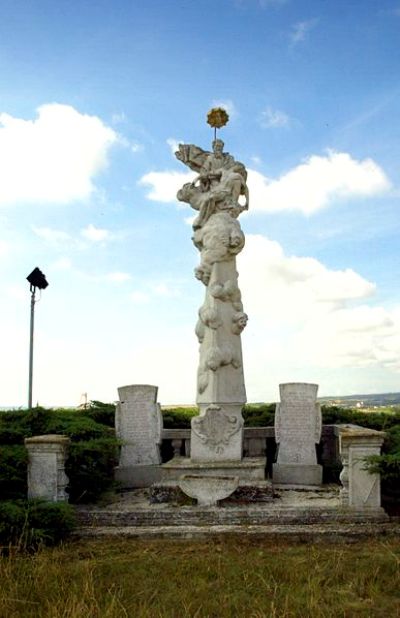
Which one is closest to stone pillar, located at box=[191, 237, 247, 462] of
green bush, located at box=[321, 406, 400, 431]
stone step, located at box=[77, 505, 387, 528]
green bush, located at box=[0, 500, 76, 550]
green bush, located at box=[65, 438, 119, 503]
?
green bush, located at box=[65, 438, 119, 503]

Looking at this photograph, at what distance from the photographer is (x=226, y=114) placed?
12531 millimetres

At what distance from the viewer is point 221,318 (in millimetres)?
11555

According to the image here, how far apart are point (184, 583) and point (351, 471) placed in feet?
11.1

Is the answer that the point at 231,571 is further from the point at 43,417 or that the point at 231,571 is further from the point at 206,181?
the point at 206,181

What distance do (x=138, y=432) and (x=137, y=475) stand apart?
2.38 feet

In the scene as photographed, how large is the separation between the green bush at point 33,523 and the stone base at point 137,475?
3.69 metres

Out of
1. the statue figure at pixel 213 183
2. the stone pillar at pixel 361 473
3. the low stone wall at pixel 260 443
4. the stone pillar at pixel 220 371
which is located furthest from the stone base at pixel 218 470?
the statue figure at pixel 213 183

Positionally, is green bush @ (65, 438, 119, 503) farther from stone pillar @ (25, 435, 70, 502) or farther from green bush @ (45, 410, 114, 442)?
stone pillar @ (25, 435, 70, 502)

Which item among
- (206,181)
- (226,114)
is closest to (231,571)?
(206,181)

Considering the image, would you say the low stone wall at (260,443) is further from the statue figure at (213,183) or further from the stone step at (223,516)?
the statue figure at (213,183)

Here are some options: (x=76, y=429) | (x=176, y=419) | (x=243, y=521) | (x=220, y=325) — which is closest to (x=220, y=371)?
(x=220, y=325)

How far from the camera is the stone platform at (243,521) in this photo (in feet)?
26.4

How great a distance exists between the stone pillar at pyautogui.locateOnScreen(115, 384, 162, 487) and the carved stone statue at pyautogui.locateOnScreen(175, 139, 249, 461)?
1.01 metres

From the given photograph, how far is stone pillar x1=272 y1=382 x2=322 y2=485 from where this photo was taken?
11820 mm
